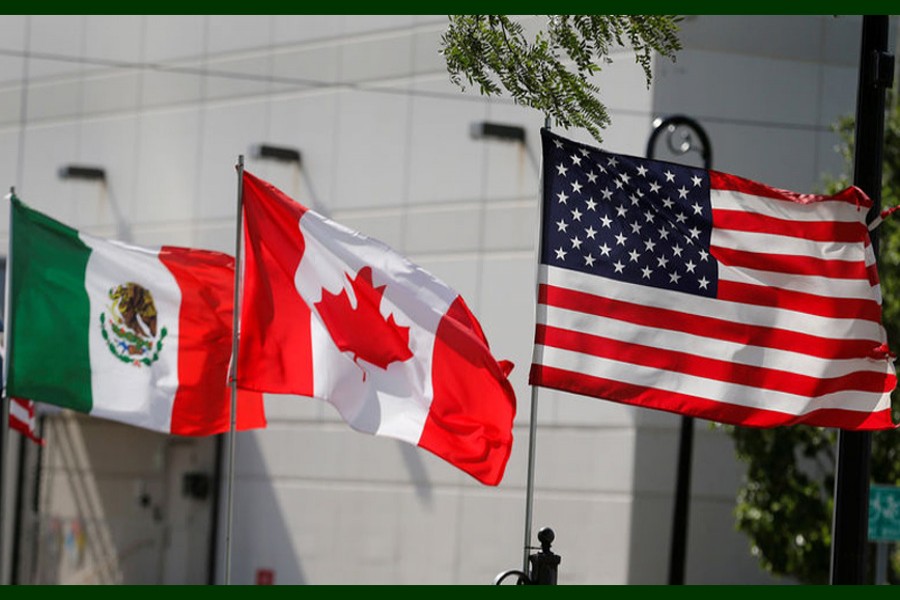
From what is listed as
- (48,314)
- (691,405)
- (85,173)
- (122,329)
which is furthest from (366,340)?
(85,173)

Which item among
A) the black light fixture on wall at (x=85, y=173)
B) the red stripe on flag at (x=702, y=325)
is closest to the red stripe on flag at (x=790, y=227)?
the red stripe on flag at (x=702, y=325)

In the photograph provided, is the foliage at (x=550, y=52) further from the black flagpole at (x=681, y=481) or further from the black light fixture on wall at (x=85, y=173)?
the black light fixture on wall at (x=85, y=173)

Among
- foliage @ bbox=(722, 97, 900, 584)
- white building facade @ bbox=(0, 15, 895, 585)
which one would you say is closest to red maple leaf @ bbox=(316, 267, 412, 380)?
white building facade @ bbox=(0, 15, 895, 585)

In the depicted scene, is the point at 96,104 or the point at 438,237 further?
the point at 96,104

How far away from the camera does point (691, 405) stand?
1120 cm

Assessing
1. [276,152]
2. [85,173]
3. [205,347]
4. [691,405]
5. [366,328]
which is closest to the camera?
[691,405]

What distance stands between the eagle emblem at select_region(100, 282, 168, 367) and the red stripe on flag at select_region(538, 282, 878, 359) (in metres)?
4.09

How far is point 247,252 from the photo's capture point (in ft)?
40.5

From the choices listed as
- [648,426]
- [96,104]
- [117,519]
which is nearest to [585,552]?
[648,426]

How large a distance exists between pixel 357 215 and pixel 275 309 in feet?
39.0

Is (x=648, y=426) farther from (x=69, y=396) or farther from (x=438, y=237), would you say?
(x=69, y=396)

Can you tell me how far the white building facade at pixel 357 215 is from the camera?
22.3 metres

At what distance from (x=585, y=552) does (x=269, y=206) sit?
10964 millimetres

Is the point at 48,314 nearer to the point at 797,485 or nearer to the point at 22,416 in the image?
the point at 22,416
